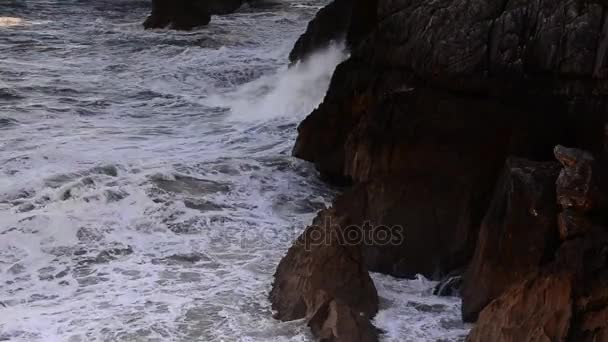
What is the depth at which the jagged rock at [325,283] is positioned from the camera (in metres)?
6.52

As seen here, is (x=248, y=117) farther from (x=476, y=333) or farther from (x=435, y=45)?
(x=476, y=333)

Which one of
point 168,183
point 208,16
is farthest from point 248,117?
point 208,16

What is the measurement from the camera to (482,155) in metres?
8.02

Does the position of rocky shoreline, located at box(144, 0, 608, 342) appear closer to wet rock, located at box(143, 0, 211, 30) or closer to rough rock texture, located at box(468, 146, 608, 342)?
rough rock texture, located at box(468, 146, 608, 342)

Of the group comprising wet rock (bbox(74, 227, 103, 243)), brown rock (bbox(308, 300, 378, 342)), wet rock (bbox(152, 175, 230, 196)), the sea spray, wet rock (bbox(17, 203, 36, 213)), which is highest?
the sea spray

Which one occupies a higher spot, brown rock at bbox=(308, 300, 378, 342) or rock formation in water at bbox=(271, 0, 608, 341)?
rock formation in water at bbox=(271, 0, 608, 341)

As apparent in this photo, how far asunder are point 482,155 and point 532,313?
243 centimetres

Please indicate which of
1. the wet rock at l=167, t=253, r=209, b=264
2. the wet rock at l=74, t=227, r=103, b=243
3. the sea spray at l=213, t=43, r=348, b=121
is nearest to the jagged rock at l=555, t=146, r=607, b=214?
the wet rock at l=167, t=253, r=209, b=264

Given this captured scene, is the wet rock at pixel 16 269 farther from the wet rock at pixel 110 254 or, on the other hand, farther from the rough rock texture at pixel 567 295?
the rough rock texture at pixel 567 295

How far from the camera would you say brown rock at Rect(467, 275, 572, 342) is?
225 inches

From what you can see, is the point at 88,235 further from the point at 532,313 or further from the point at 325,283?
the point at 532,313

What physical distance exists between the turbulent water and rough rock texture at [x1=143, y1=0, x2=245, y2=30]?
11.0 feet

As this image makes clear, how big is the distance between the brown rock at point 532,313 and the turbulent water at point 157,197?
706mm

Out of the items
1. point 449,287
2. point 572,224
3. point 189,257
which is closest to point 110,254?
point 189,257
